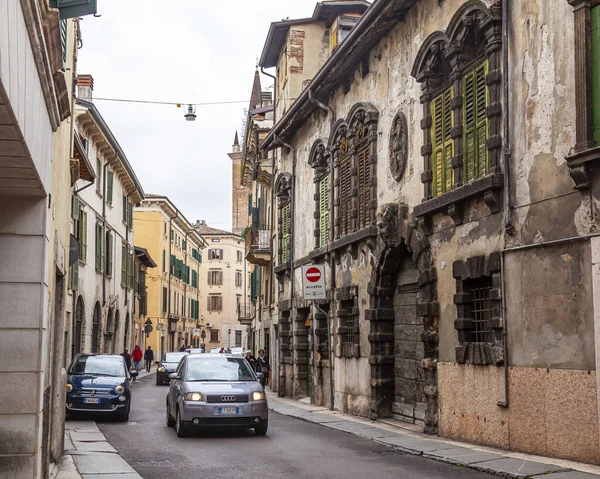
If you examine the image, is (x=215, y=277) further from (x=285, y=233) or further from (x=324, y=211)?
(x=324, y=211)

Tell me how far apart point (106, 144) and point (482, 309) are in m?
26.6

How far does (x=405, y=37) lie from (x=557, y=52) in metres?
6.44

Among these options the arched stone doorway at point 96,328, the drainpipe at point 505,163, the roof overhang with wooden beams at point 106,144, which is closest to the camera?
the drainpipe at point 505,163

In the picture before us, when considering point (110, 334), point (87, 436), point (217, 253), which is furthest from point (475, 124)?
point (217, 253)

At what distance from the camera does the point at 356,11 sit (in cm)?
3105

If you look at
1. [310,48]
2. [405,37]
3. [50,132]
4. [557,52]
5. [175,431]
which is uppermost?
[310,48]

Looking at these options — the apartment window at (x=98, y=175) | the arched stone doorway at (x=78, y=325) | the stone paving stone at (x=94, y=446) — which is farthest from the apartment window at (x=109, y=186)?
the stone paving stone at (x=94, y=446)

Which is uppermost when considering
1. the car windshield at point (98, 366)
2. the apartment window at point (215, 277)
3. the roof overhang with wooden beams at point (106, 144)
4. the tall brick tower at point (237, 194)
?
the tall brick tower at point (237, 194)

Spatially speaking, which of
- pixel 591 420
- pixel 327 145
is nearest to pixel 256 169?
pixel 327 145

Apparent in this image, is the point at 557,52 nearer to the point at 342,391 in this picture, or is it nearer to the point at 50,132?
the point at 50,132

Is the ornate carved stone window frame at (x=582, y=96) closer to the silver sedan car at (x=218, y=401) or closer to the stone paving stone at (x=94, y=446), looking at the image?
the silver sedan car at (x=218, y=401)

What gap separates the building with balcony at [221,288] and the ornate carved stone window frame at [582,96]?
90374 millimetres

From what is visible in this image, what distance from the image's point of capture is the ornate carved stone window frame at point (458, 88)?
540 inches

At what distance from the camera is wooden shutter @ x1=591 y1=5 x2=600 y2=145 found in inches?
436
